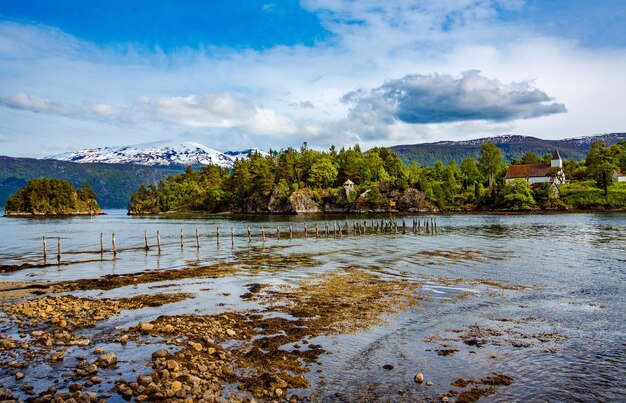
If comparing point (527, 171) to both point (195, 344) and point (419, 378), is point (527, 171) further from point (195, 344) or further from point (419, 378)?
point (195, 344)

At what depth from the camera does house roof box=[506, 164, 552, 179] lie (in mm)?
187750

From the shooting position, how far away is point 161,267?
147 feet

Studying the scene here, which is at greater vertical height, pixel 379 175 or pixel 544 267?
pixel 379 175

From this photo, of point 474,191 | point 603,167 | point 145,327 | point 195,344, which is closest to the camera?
point 195,344

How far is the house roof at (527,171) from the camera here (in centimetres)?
18775

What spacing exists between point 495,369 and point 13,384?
17077 millimetres

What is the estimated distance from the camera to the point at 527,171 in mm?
190250

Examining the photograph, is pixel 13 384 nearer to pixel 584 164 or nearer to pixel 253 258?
pixel 253 258

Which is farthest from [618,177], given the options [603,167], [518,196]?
[518,196]

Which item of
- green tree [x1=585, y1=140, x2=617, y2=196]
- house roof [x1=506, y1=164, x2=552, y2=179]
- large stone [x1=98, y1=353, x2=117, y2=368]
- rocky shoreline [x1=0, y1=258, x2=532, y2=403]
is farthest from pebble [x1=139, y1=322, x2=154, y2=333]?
house roof [x1=506, y1=164, x2=552, y2=179]

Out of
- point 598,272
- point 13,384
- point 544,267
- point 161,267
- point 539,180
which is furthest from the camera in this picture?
point 539,180

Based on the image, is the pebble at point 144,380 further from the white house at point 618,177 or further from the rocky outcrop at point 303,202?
the white house at point 618,177

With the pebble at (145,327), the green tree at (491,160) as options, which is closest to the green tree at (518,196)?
the green tree at (491,160)

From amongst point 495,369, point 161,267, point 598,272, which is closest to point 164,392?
point 495,369
